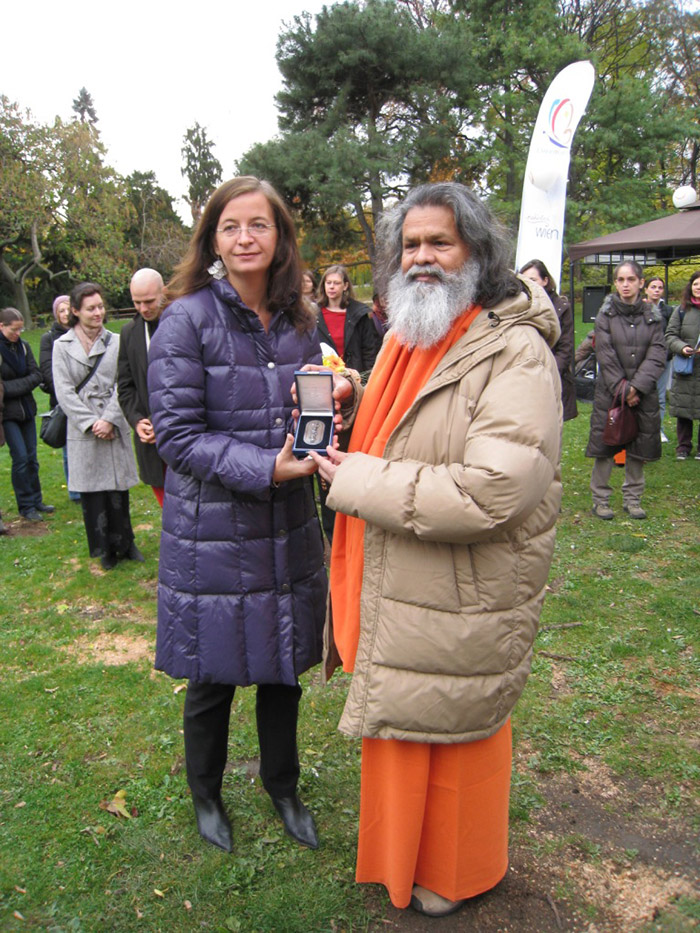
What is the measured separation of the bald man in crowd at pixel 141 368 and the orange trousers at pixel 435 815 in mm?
2655

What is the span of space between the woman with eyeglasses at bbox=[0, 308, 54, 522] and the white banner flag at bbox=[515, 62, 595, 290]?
719cm

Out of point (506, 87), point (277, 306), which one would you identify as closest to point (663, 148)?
point (506, 87)

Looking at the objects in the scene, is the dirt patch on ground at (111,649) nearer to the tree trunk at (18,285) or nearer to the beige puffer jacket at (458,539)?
the beige puffer jacket at (458,539)

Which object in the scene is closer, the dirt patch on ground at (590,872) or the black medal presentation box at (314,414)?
the black medal presentation box at (314,414)

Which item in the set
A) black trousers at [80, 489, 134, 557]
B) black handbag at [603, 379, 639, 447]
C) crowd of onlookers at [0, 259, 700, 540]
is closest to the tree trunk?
crowd of onlookers at [0, 259, 700, 540]

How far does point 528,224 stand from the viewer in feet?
35.6

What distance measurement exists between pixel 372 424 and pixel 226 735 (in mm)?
1218

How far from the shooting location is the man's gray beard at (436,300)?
199 cm

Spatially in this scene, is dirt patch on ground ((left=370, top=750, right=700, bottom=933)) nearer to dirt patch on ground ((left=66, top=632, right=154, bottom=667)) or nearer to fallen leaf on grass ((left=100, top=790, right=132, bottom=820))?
fallen leaf on grass ((left=100, top=790, right=132, bottom=820))

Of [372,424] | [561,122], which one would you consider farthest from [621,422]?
[561,122]

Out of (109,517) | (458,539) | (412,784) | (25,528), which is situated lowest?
(25,528)

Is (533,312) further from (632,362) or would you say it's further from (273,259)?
(632,362)

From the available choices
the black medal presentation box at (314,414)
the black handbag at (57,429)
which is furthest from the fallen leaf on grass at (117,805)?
the black handbag at (57,429)

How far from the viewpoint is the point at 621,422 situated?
5.92m
